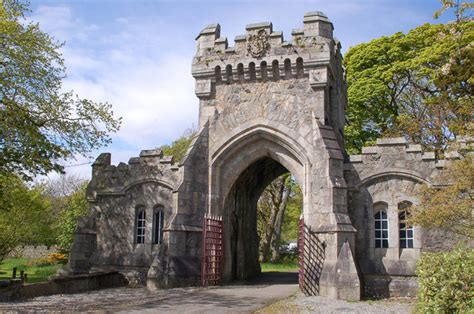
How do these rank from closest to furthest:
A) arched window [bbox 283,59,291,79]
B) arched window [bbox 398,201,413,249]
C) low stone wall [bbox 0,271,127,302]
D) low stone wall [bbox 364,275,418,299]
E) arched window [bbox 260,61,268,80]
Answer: low stone wall [bbox 0,271,127,302], low stone wall [bbox 364,275,418,299], arched window [bbox 398,201,413,249], arched window [bbox 283,59,291,79], arched window [bbox 260,61,268,80]

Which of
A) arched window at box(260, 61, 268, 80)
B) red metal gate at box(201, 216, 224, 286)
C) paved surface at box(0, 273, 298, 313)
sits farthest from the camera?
arched window at box(260, 61, 268, 80)


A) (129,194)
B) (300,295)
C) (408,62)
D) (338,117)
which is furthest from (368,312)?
(408,62)

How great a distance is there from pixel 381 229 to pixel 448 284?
7.03 m

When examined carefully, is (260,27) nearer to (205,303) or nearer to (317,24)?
(317,24)

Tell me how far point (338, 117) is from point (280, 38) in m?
3.41

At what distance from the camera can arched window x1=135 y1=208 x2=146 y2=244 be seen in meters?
17.6

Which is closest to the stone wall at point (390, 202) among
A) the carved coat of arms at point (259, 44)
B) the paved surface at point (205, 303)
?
the paved surface at point (205, 303)

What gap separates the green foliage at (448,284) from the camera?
768cm

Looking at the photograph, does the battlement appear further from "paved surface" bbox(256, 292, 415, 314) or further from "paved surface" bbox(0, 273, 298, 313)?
"paved surface" bbox(256, 292, 415, 314)

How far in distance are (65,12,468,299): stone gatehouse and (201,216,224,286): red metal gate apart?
0.07 metres

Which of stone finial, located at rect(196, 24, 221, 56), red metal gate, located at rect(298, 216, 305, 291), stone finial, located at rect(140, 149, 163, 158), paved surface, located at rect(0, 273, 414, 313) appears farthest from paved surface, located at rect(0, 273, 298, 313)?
stone finial, located at rect(196, 24, 221, 56)

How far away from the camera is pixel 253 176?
18875 millimetres

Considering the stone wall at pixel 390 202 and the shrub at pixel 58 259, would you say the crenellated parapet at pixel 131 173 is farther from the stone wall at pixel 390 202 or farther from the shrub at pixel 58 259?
the shrub at pixel 58 259

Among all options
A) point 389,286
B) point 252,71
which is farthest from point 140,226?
point 389,286
